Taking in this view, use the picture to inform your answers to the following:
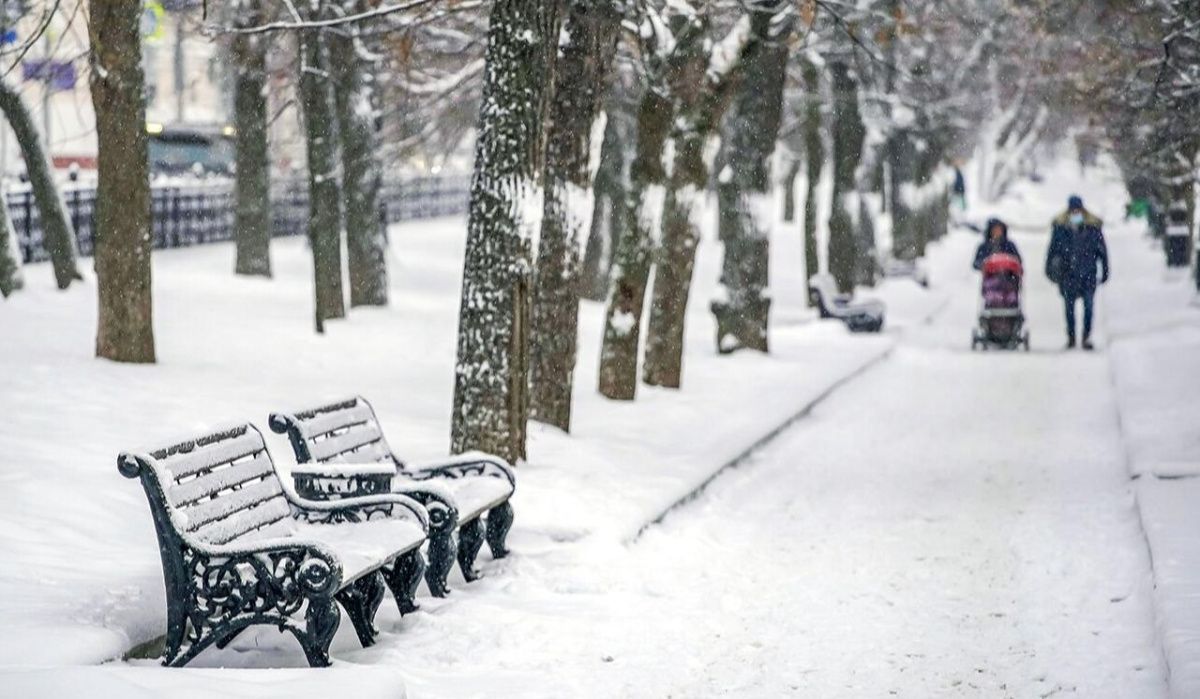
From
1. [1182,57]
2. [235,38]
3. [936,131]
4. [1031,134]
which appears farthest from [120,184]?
[1031,134]

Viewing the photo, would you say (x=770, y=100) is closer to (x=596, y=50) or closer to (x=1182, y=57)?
(x=1182, y=57)

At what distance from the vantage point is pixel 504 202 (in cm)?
1148

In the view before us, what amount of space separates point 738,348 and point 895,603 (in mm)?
13237

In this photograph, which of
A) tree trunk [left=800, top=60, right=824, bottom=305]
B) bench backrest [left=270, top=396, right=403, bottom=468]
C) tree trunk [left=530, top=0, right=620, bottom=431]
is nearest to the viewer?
bench backrest [left=270, top=396, right=403, bottom=468]

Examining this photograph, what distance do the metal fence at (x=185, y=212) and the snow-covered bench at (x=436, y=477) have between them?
8.51m

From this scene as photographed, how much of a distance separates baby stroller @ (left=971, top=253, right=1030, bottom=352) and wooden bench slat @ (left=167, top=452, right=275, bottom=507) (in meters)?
17.2

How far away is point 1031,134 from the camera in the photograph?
76.8 m

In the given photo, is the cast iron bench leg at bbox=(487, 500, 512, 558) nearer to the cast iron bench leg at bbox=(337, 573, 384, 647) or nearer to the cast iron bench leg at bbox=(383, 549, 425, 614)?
the cast iron bench leg at bbox=(383, 549, 425, 614)

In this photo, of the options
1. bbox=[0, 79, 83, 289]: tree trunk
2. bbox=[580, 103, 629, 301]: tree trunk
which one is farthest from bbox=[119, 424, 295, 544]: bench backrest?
bbox=[580, 103, 629, 301]: tree trunk

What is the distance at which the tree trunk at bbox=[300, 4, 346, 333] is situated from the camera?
20.1 metres

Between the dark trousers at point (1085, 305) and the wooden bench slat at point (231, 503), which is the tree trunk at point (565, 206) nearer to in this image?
the wooden bench slat at point (231, 503)

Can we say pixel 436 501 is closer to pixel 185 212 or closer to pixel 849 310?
pixel 849 310

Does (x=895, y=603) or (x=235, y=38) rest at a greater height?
(x=235, y=38)

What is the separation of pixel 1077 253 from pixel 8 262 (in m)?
13.9
